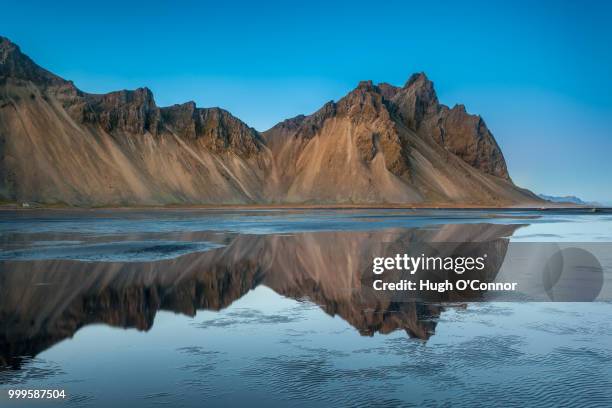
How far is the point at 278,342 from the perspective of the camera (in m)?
9.85

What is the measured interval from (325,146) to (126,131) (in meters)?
50.0

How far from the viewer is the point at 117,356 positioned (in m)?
8.84

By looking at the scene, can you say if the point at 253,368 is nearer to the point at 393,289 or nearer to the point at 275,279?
the point at 393,289

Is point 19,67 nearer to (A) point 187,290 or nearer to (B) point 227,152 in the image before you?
(B) point 227,152

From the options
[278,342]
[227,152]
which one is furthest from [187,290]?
[227,152]

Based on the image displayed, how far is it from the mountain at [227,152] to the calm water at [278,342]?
274 feet

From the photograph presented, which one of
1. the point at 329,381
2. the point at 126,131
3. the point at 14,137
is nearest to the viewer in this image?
the point at 329,381

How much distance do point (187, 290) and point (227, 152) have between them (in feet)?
420

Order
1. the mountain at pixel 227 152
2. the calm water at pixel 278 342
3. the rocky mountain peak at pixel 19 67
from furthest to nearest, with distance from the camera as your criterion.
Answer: the rocky mountain peak at pixel 19 67 < the mountain at pixel 227 152 < the calm water at pixel 278 342

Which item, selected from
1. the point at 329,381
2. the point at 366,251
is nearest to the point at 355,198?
the point at 366,251

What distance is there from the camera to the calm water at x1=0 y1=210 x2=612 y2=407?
7.15 meters

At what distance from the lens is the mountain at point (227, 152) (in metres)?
97.2

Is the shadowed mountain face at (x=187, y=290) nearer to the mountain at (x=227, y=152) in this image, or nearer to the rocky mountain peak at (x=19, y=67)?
the mountain at (x=227, y=152)

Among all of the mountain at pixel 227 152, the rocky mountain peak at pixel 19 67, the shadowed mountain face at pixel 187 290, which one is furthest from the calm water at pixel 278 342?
the rocky mountain peak at pixel 19 67
